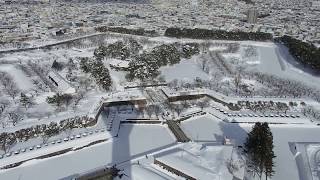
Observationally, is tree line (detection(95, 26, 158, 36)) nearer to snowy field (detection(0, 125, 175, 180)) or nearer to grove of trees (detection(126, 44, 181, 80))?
grove of trees (detection(126, 44, 181, 80))

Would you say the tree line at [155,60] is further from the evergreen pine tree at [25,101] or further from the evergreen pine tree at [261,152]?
the evergreen pine tree at [261,152]

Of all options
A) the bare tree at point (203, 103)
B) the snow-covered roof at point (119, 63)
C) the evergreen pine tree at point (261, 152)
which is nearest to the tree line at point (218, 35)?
the snow-covered roof at point (119, 63)

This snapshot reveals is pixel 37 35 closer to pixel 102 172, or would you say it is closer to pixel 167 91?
pixel 167 91

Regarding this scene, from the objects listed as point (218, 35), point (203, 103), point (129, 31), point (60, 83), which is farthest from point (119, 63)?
point (218, 35)

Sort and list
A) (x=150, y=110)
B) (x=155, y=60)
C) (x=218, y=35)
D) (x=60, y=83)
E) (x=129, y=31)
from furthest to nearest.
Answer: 1. (x=129, y=31)
2. (x=218, y=35)
3. (x=155, y=60)
4. (x=60, y=83)
5. (x=150, y=110)

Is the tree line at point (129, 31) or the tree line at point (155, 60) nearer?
the tree line at point (155, 60)

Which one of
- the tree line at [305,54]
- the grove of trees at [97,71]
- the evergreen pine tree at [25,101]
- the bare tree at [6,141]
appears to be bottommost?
the bare tree at [6,141]

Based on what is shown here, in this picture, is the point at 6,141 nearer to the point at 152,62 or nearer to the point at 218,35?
the point at 152,62

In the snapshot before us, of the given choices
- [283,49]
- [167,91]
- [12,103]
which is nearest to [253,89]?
[167,91]

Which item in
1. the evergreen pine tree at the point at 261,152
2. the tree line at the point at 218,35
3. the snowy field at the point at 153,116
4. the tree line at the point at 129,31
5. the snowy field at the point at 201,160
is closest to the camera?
the snowy field at the point at 201,160
